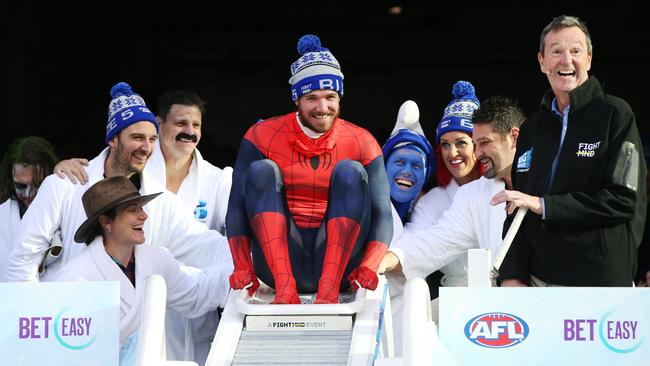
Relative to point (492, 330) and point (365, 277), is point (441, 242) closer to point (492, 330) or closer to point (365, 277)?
point (365, 277)

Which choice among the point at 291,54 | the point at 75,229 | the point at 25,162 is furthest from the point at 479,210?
the point at 291,54

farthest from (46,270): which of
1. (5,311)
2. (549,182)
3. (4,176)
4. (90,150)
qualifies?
(90,150)

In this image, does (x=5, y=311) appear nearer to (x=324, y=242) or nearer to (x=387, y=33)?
(x=324, y=242)

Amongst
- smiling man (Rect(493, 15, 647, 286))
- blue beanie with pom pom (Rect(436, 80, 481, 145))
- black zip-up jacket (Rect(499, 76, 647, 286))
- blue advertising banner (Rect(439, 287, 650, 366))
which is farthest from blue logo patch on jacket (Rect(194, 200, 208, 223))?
blue advertising banner (Rect(439, 287, 650, 366))

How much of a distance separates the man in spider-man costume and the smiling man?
2.22ft

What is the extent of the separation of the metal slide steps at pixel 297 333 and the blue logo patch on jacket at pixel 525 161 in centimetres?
81

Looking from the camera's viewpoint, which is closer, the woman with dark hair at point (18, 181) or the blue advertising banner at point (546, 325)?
the blue advertising banner at point (546, 325)

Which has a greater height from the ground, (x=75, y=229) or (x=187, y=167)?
(x=187, y=167)

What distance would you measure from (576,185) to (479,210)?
124 centimetres

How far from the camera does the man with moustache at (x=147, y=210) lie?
6.40m

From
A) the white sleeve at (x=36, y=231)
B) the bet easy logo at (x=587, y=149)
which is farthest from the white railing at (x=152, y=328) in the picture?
the bet easy logo at (x=587, y=149)

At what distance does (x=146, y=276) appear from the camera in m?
→ 5.82

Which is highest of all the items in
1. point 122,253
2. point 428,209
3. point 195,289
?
point 428,209

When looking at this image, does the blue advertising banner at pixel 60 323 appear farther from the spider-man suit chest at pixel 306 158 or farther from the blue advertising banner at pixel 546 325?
the blue advertising banner at pixel 546 325
